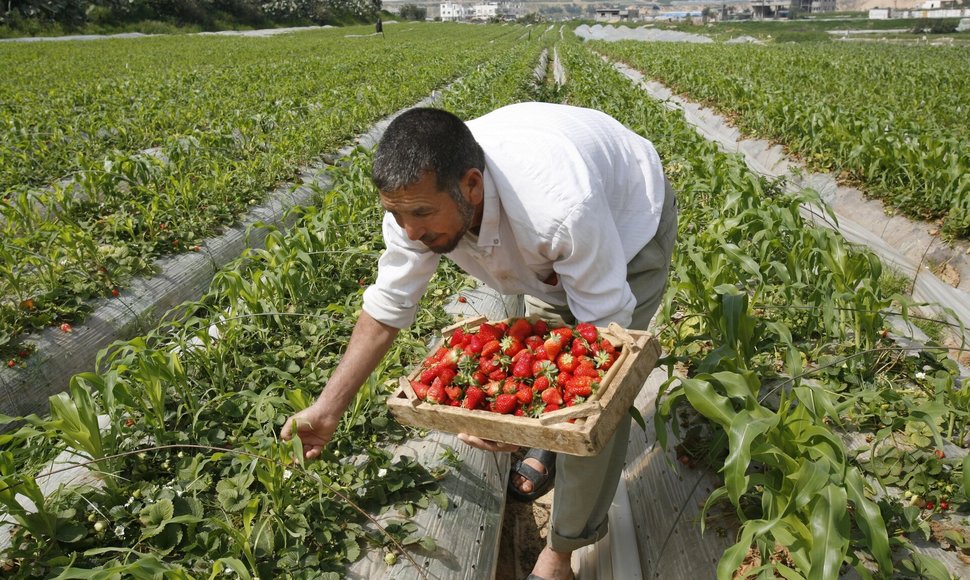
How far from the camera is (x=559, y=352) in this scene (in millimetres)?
1991

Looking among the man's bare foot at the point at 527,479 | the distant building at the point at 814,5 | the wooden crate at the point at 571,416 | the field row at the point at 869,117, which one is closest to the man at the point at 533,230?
the wooden crate at the point at 571,416

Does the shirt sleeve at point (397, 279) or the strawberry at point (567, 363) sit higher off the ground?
the shirt sleeve at point (397, 279)

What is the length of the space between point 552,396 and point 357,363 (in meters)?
0.65

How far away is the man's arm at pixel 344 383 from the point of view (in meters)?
2.08

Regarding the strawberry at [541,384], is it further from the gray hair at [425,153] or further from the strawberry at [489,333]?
the gray hair at [425,153]

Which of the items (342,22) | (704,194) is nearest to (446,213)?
(704,194)

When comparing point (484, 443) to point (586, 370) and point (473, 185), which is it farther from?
point (473, 185)

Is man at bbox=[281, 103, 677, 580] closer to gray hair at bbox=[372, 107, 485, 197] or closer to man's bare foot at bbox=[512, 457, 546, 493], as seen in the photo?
Answer: gray hair at bbox=[372, 107, 485, 197]

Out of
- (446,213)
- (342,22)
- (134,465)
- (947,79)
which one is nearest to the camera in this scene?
(446,213)

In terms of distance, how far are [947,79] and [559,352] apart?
13166mm

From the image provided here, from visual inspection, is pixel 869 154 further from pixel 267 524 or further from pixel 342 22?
pixel 342 22

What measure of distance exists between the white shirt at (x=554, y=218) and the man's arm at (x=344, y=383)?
0.06 metres

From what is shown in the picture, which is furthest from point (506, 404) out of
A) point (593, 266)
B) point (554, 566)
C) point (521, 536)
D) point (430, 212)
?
point (521, 536)

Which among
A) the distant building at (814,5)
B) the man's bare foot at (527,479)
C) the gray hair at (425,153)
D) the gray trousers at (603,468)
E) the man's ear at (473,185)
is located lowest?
the man's bare foot at (527,479)
